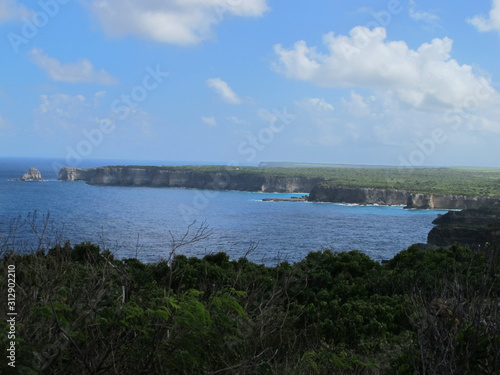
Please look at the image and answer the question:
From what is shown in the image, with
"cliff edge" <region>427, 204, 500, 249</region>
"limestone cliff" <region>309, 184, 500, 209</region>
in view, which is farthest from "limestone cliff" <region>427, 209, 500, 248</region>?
"limestone cliff" <region>309, 184, 500, 209</region>

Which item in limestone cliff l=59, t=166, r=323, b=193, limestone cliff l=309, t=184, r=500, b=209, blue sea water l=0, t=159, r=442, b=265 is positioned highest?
limestone cliff l=59, t=166, r=323, b=193

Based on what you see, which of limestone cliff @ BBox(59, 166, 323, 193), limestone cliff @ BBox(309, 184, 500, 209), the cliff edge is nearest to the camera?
the cliff edge

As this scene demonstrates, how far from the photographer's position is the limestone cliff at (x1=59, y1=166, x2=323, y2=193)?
180 meters

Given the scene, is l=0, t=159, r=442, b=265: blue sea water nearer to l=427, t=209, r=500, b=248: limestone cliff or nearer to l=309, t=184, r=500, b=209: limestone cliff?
l=309, t=184, r=500, b=209: limestone cliff

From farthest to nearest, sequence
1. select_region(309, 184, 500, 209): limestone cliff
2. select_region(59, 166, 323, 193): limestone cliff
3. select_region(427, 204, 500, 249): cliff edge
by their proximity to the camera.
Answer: select_region(59, 166, 323, 193): limestone cliff → select_region(309, 184, 500, 209): limestone cliff → select_region(427, 204, 500, 249): cliff edge

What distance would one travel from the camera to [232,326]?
749 cm

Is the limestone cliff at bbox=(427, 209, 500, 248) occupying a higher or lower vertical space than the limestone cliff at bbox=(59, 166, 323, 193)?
lower

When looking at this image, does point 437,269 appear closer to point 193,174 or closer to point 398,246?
point 398,246

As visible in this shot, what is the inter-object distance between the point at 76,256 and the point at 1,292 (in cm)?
1627

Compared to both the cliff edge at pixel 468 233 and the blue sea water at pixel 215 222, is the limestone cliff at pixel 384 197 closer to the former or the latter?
the blue sea water at pixel 215 222

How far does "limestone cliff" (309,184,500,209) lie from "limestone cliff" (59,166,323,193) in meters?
30.5

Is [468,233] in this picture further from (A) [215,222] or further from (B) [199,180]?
(B) [199,180]

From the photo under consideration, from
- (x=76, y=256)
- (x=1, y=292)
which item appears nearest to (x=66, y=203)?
(x=76, y=256)

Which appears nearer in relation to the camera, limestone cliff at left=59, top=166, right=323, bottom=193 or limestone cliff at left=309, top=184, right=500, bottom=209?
limestone cliff at left=309, top=184, right=500, bottom=209
